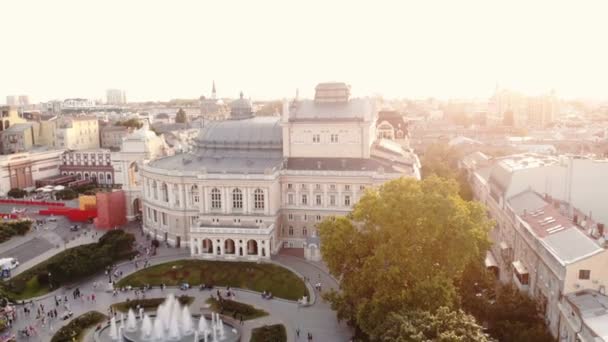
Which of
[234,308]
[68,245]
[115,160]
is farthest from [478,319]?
[115,160]

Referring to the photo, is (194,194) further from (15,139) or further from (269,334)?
(15,139)


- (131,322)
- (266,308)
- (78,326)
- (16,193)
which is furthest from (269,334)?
(16,193)

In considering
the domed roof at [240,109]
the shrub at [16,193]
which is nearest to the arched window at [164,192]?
the domed roof at [240,109]

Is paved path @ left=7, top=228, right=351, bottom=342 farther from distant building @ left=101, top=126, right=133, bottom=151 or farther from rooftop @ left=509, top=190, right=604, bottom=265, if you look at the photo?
distant building @ left=101, top=126, right=133, bottom=151

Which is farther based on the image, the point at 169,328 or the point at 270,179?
the point at 270,179

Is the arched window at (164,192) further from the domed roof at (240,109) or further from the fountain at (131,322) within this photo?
the fountain at (131,322)
